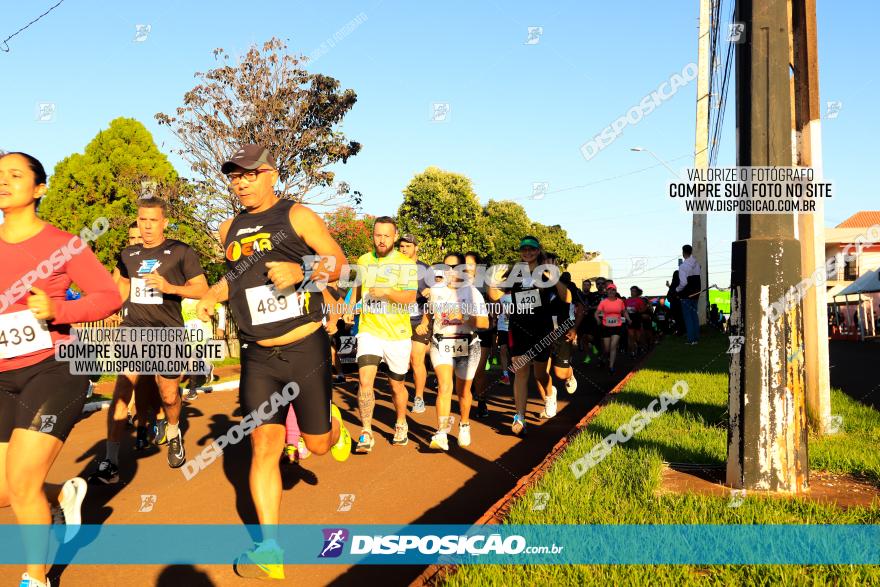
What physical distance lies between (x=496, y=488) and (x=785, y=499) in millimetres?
2376

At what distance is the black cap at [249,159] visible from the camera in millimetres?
4559

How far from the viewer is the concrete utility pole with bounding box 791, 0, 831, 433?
6992 millimetres

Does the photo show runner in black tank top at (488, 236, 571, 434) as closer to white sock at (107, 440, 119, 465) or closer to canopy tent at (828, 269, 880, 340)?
white sock at (107, 440, 119, 465)

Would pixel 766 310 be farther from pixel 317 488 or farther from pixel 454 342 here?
pixel 454 342

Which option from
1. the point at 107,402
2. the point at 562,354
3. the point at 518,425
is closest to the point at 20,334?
the point at 518,425

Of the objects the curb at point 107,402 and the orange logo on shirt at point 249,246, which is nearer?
the orange logo on shirt at point 249,246

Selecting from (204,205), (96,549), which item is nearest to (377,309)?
(96,549)

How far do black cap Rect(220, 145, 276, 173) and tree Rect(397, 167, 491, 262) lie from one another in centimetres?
6023

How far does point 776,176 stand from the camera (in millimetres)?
4859

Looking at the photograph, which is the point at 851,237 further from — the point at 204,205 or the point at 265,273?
the point at 265,273

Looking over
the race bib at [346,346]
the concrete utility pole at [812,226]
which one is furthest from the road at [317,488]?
the race bib at [346,346]

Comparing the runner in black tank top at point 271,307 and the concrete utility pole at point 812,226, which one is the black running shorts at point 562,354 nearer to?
the concrete utility pole at point 812,226

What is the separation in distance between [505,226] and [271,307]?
76662mm

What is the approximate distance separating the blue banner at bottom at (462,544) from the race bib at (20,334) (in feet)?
3.04
